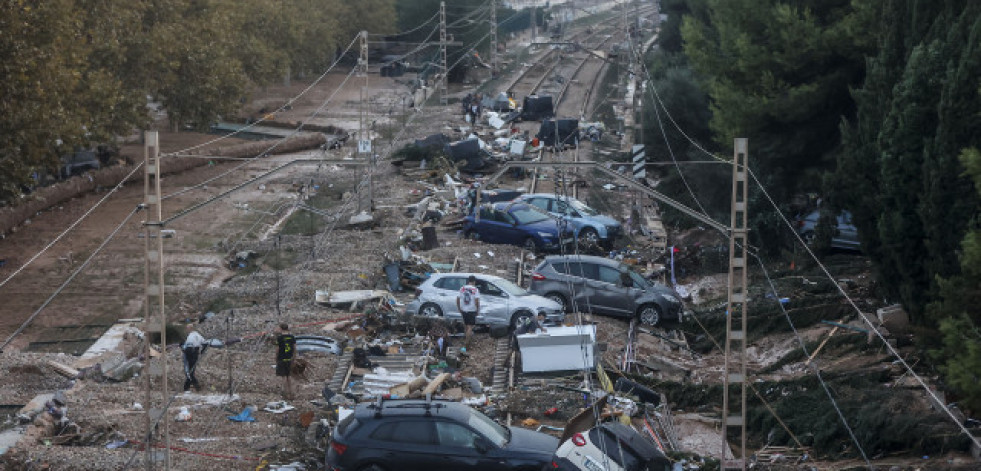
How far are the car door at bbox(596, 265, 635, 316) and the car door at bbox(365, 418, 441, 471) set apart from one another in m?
11.4

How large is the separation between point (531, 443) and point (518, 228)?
1725 centimetres

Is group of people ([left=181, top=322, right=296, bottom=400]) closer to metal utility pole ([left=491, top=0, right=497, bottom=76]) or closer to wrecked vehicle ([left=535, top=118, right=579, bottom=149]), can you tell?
wrecked vehicle ([left=535, top=118, right=579, bottom=149])

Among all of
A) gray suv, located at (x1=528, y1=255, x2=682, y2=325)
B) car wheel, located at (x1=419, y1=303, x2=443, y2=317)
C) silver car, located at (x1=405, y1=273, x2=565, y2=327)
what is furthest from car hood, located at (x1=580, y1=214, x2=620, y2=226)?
car wheel, located at (x1=419, y1=303, x2=443, y2=317)

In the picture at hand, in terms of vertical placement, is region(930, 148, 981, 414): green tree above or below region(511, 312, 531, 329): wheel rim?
above

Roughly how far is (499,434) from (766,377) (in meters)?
8.73

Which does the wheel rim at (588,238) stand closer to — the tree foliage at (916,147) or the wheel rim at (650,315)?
the wheel rim at (650,315)

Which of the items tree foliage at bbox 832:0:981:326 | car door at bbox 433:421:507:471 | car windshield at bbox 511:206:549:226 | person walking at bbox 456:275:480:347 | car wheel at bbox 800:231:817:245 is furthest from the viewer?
car windshield at bbox 511:206:549:226

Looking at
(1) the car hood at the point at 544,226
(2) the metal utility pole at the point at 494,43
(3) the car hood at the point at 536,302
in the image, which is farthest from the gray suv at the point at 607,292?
(2) the metal utility pole at the point at 494,43

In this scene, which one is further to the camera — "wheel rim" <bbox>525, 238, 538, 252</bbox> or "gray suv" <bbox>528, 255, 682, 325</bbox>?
"wheel rim" <bbox>525, 238, 538, 252</bbox>

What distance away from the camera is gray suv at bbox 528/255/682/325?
83.2 ft

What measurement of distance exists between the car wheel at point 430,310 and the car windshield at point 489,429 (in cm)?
882

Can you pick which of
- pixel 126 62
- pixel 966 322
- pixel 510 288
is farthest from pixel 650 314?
pixel 126 62

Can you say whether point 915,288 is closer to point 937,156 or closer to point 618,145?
point 937,156

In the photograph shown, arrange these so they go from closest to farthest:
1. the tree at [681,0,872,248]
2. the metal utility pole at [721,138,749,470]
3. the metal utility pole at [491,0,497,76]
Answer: the metal utility pole at [721,138,749,470]
the tree at [681,0,872,248]
the metal utility pole at [491,0,497,76]
